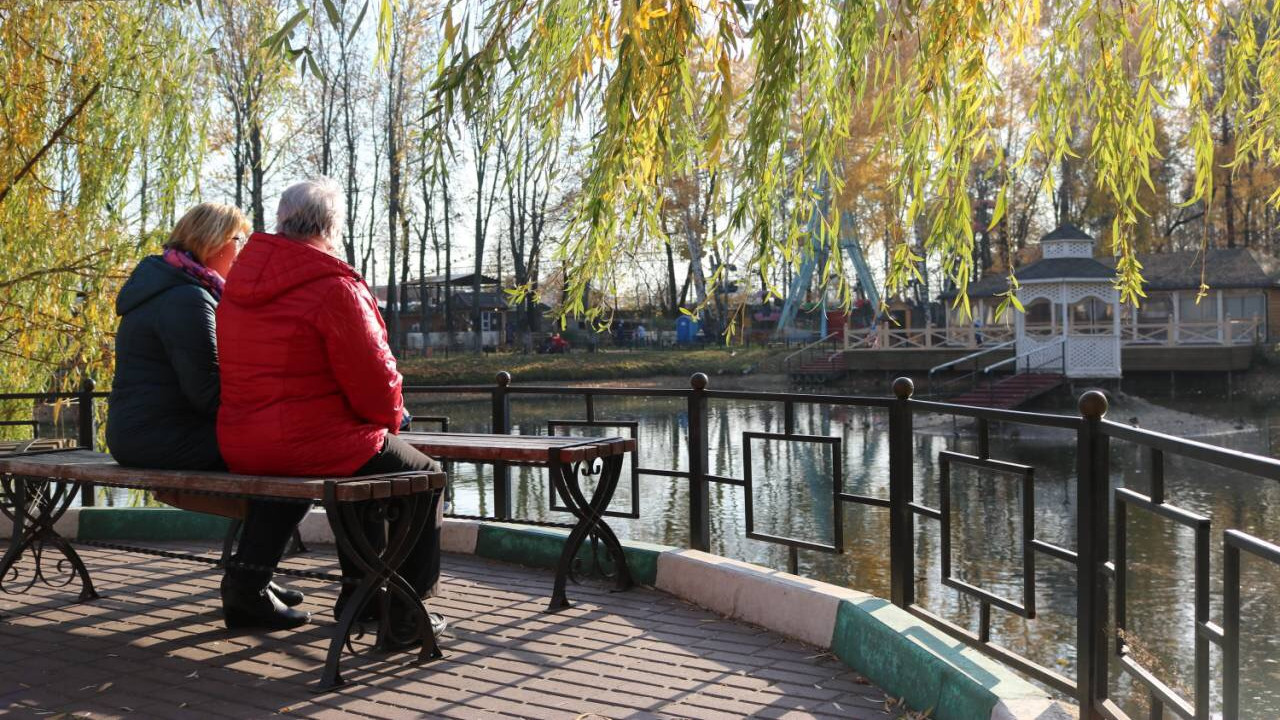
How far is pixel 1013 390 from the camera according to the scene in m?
32.8

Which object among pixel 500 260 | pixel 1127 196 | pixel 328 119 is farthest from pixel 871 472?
pixel 500 260

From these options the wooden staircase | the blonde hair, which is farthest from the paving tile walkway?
the wooden staircase

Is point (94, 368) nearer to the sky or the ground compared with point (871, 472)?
nearer to the sky

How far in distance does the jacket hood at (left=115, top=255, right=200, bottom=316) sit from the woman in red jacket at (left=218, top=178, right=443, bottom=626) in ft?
1.15

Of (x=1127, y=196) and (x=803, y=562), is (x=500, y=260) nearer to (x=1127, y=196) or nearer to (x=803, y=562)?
(x=803, y=562)

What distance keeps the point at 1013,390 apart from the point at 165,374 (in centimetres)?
3150

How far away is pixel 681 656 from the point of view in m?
3.88

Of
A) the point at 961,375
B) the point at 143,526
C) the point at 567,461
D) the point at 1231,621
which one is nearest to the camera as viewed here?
the point at 1231,621

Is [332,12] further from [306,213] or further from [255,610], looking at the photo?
[255,610]

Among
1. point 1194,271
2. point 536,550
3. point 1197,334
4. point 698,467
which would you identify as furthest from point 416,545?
point 1194,271

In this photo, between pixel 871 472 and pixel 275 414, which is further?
pixel 871 472

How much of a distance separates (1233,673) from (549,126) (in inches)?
113

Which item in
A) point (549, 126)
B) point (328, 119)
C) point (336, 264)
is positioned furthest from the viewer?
point (328, 119)

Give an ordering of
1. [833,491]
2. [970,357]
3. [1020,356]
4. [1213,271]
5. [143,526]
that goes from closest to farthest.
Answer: [833,491]
[143,526]
[1020,356]
[970,357]
[1213,271]
